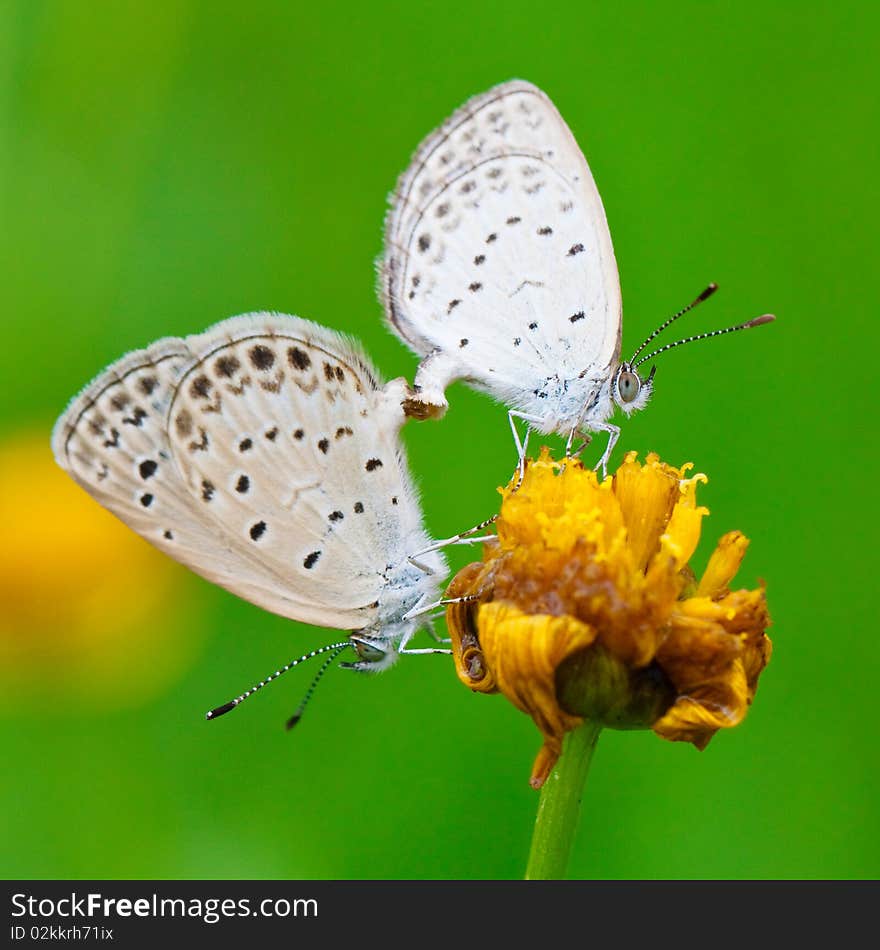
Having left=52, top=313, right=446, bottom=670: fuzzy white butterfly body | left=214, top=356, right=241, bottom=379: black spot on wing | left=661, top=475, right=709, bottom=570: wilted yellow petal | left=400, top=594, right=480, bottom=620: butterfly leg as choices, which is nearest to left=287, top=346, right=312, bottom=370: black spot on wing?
left=52, top=313, right=446, bottom=670: fuzzy white butterfly body

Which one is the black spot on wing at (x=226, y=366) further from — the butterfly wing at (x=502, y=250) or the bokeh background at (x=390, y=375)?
the bokeh background at (x=390, y=375)

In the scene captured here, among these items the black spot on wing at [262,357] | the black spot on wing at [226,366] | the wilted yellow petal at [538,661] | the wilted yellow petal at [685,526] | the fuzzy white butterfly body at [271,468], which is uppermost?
the black spot on wing at [262,357]

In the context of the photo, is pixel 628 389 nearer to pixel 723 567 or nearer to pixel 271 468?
pixel 271 468

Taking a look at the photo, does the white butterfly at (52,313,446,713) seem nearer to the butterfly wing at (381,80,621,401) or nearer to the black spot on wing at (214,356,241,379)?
the black spot on wing at (214,356,241,379)

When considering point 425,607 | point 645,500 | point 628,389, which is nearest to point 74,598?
point 425,607

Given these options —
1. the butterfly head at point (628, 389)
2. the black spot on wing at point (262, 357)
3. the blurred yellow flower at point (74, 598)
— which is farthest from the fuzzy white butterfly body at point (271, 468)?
the blurred yellow flower at point (74, 598)

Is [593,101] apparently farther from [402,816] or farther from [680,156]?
[402,816]

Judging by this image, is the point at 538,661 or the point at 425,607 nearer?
the point at 538,661
